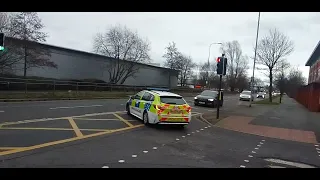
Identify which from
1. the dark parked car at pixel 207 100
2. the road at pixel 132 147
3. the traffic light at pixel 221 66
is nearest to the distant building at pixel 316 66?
the dark parked car at pixel 207 100

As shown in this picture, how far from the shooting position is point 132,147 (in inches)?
300

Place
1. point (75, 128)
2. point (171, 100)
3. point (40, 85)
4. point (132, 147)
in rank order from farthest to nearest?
point (40, 85) < point (171, 100) < point (75, 128) < point (132, 147)

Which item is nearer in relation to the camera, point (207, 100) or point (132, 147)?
point (132, 147)

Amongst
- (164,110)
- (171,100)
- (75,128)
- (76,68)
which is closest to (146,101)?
(171,100)

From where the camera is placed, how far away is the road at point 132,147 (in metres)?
6.09

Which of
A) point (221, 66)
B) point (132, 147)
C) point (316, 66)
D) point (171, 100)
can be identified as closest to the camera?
point (132, 147)

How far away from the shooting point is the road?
6.09 meters

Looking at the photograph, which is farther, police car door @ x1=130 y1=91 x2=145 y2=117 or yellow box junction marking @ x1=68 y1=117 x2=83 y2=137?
police car door @ x1=130 y1=91 x2=145 y2=117

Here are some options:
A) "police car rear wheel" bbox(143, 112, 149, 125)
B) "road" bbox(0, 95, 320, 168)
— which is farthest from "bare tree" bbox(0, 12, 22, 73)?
"police car rear wheel" bbox(143, 112, 149, 125)

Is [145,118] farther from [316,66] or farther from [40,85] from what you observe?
[316,66]

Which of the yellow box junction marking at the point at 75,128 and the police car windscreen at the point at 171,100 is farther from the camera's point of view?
the police car windscreen at the point at 171,100

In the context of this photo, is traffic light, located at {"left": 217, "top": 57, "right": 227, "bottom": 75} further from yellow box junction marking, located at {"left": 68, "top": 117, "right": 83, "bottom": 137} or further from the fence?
the fence

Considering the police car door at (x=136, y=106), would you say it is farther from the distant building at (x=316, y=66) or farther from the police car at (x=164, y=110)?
the distant building at (x=316, y=66)
